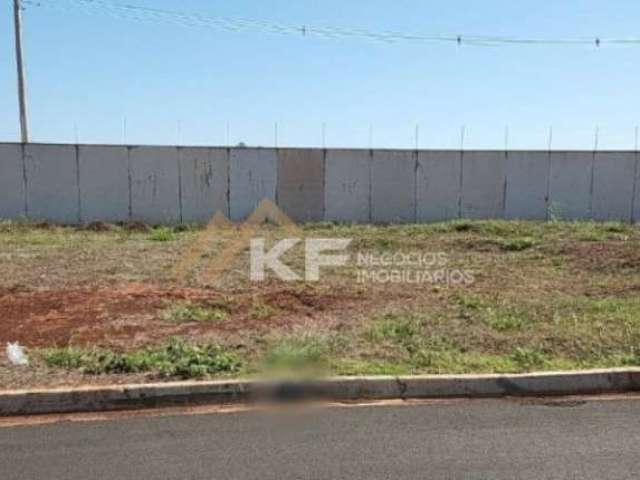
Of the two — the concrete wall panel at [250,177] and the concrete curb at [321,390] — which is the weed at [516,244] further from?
the concrete curb at [321,390]

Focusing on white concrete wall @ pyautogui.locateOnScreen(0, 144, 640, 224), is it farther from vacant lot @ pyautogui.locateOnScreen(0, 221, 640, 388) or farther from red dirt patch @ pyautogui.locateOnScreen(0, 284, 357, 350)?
red dirt patch @ pyautogui.locateOnScreen(0, 284, 357, 350)

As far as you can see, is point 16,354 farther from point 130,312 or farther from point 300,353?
point 300,353

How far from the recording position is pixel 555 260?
11359 mm

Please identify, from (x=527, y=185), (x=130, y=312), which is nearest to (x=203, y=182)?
(x=527, y=185)

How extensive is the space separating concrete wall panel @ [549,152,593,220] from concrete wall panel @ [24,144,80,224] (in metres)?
15.3

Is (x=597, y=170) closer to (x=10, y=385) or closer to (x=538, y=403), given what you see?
(x=538, y=403)

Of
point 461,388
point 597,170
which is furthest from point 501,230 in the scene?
point 461,388

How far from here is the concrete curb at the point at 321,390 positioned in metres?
4.53

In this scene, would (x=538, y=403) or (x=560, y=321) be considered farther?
Answer: (x=560, y=321)

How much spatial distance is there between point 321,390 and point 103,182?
14.9 m

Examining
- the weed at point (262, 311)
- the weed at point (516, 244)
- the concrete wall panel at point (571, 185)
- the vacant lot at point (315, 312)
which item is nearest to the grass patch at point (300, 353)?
the vacant lot at point (315, 312)

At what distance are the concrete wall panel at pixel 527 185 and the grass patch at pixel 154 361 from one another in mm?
16118

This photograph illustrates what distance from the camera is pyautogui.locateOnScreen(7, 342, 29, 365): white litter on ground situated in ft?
17.3

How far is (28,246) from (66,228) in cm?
383
